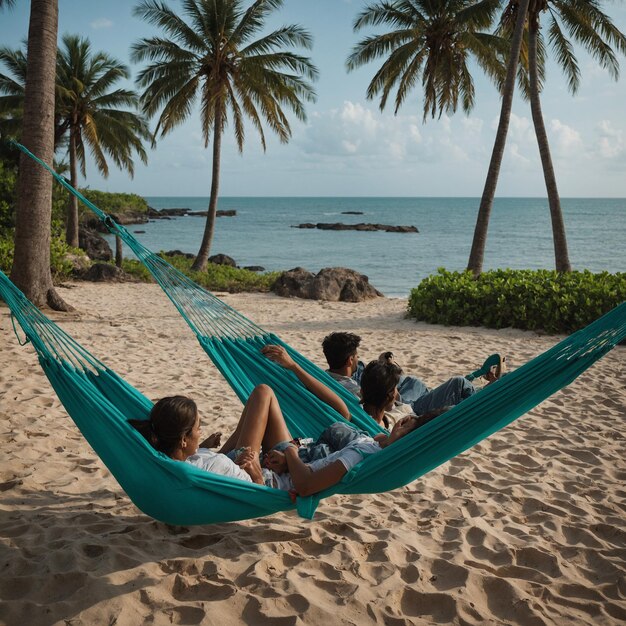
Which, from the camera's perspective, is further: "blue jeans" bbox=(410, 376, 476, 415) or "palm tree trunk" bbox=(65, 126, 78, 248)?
"palm tree trunk" bbox=(65, 126, 78, 248)

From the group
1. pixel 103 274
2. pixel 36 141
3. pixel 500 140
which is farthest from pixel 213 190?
pixel 36 141

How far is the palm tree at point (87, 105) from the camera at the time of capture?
13.1 metres

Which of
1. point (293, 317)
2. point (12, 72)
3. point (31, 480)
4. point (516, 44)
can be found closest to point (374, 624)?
point (31, 480)

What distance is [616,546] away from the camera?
200 centimetres

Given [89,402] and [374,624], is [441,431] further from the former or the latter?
[89,402]

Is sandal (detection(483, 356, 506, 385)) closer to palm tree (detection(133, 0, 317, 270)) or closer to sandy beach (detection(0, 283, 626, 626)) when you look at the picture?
sandy beach (detection(0, 283, 626, 626))

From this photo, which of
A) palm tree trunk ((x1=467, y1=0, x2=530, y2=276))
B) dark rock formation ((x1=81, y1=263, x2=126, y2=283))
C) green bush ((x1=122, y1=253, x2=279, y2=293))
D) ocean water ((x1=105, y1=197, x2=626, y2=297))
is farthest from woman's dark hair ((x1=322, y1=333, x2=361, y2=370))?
ocean water ((x1=105, y1=197, x2=626, y2=297))

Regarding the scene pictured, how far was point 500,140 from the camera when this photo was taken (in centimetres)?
759

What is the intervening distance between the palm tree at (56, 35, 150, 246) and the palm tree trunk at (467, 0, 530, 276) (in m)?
9.03

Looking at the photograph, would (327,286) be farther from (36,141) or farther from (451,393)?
(451,393)

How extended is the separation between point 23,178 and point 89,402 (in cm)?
416

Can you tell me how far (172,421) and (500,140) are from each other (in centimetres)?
691

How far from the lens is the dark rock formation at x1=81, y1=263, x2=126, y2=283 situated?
963 cm

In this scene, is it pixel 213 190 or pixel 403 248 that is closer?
pixel 213 190
